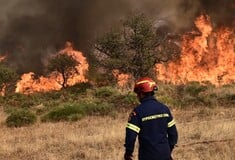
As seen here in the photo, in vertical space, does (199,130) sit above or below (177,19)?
below

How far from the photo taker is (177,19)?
5031 centimetres

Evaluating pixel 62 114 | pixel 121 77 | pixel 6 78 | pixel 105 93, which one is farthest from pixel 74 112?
pixel 6 78

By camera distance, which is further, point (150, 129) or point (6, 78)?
point (6, 78)

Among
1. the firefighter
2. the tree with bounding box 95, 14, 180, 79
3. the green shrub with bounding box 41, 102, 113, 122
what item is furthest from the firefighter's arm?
the tree with bounding box 95, 14, 180, 79

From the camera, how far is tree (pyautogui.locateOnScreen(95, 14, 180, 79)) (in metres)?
39.1

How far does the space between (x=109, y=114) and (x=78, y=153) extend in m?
8.96

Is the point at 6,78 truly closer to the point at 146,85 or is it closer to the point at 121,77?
the point at 121,77

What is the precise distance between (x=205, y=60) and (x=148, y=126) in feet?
122

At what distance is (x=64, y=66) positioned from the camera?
168ft

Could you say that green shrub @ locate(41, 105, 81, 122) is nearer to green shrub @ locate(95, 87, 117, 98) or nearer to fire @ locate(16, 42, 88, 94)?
green shrub @ locate(95, 87, 117, 98)

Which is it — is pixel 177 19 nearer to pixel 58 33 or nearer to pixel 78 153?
pixel 58 33

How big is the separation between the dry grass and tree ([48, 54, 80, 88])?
1222 inches

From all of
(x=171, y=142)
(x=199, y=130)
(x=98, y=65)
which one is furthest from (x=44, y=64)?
(x=171, y=142)

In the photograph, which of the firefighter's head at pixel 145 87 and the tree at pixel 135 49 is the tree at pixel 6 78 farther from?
the firefighter's head at pixel 145 87
